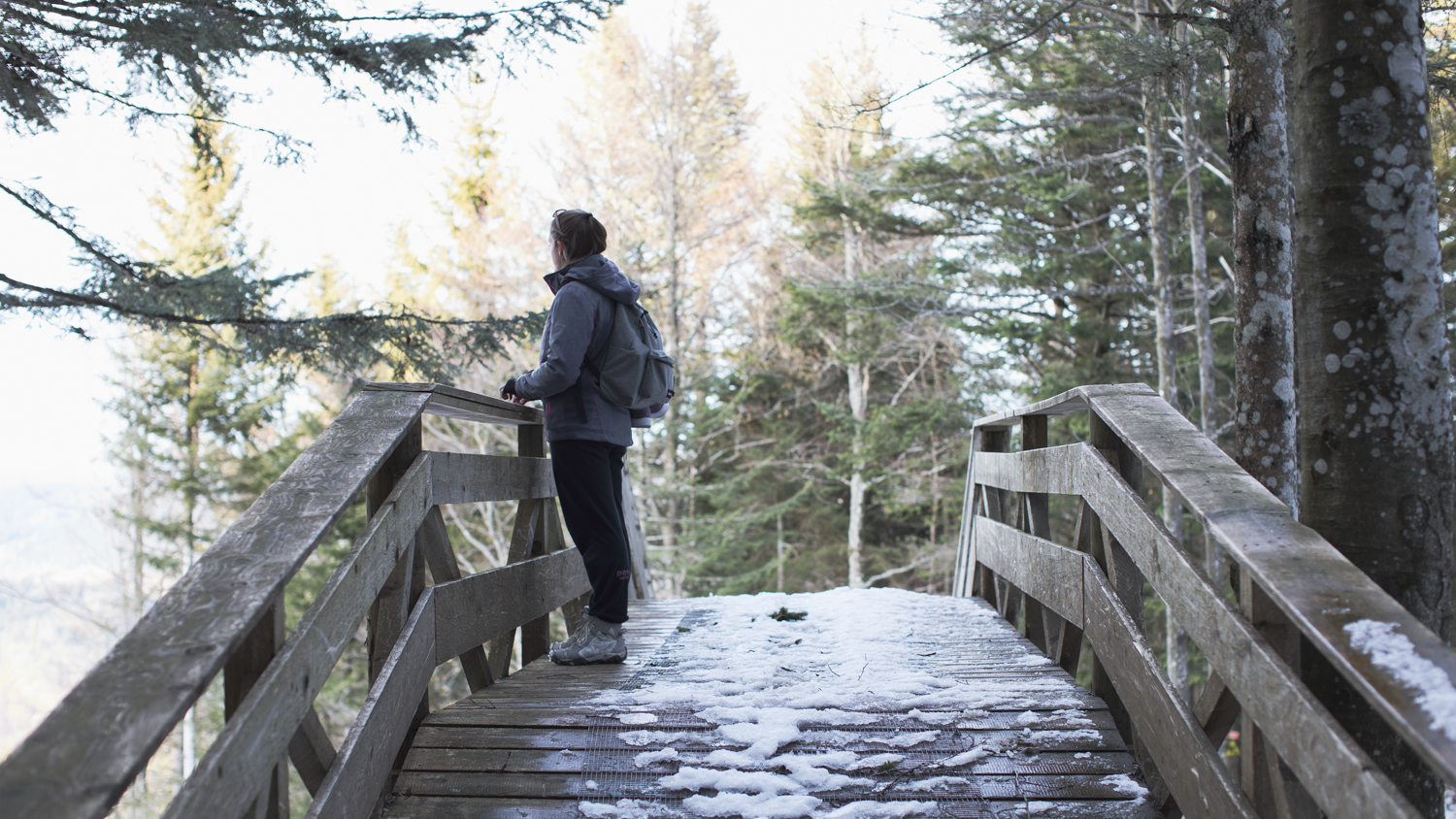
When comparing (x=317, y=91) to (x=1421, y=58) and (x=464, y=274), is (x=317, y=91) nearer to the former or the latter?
(x=1421, y=58)

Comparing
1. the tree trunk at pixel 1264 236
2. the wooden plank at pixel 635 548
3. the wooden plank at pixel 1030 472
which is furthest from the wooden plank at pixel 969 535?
the wooden plank at pixel 635 548

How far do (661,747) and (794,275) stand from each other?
1419cm

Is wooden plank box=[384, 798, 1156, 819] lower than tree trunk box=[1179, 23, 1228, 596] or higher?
lower

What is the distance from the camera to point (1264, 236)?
3947 millimetres

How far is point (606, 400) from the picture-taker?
353 centimetres

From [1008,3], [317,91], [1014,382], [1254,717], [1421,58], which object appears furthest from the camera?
[1014,382]

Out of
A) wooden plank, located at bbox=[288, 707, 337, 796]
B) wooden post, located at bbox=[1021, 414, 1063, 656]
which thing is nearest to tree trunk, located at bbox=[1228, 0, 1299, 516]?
wooden post, located at bbox=[1021, 414, 1063, 656]

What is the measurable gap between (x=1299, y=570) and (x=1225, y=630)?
25 centimetres

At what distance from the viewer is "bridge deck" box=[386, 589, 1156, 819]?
2234mm

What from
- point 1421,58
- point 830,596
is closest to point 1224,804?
point 1421,58

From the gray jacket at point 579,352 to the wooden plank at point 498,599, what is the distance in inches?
23.3

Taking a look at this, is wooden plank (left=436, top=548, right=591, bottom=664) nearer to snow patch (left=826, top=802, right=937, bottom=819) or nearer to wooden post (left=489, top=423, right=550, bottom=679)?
wooden post (left=489, top=423, right=550, bottom=679)

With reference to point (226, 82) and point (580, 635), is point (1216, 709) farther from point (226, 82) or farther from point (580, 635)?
point (226, 82)

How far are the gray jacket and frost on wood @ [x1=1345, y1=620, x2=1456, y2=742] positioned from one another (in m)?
2.51
